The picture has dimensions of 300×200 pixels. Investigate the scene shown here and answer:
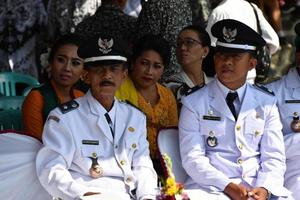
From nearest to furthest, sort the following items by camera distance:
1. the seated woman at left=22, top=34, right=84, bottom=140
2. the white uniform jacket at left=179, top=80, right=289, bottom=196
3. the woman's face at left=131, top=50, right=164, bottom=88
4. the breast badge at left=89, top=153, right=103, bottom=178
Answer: the breast badge at left=89, top=153, right=103, bottom=178 → the white uniform jacket at left=179, top=80, right=289, bottom=196 → the seated woman at left=22, top=34, right=84, bottom=140 → the woman's face at left=131, top=50, right=164, bottom=88

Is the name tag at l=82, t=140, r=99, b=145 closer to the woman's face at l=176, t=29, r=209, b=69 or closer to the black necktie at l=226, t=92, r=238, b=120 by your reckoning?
the black necktie at l=226, t=92, r=238, b=120

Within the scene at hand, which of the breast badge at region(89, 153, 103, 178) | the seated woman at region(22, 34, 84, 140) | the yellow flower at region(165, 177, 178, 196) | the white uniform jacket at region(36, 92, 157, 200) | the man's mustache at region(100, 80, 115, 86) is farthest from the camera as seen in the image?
the seated woman at region(22, 34, 84, 140)

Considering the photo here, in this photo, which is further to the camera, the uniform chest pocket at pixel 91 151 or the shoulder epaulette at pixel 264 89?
the shoulder epaulette at pixel 264 89

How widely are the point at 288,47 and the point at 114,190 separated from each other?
4.92 metres

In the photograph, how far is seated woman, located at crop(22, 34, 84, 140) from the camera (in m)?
5.70

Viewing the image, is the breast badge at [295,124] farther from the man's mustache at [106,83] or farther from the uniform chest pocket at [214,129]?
the man's mustache at [106,83]

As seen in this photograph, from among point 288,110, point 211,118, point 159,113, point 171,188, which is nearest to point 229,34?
point 211,118

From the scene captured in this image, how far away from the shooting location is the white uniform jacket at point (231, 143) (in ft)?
17.9

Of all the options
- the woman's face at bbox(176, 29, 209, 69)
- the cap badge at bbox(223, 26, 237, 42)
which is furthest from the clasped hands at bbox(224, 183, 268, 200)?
the woman's face at bbox(176, 29, 209, 69)

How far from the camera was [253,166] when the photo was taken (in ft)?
18.1

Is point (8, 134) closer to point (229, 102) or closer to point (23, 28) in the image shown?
point (229, 102)

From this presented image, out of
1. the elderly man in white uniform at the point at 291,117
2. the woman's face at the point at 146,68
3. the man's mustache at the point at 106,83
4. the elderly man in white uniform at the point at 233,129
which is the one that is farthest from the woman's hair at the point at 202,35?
the man's mustache at the point at 106,83

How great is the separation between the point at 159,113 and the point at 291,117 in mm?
865

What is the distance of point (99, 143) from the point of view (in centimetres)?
526
